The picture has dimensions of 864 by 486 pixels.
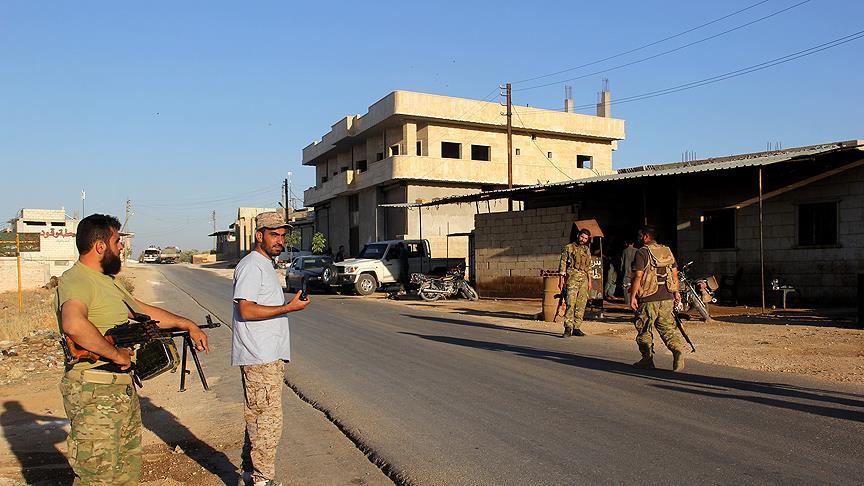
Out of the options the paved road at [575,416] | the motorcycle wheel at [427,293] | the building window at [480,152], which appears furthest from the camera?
the building window at [480,152]

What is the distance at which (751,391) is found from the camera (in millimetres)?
7777

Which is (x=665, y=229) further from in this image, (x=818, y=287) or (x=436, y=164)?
A: (x=436, y=164)

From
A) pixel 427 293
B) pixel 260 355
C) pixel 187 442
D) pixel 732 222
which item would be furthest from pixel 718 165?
pixel 260 355

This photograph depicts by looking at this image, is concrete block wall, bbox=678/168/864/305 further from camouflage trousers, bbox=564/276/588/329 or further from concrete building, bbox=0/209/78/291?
concrete building, bbox=0/209/78/291

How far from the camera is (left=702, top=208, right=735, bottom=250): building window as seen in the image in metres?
19.2

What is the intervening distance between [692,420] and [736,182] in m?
14.1

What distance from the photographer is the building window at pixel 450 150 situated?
4191 cm

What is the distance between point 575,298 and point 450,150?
99.8 ft

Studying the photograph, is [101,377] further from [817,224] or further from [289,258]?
[289,258]

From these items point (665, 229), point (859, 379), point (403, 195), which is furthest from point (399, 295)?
point (859, 379)

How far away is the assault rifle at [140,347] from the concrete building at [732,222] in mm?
14439

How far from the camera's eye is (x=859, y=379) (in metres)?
8.39

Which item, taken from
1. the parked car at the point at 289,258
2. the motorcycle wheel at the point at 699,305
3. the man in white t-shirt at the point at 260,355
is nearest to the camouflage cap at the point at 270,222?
the man in white t-shirt at the point at 260,355

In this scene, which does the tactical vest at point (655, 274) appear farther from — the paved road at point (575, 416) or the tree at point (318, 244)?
the tree at point (318, 244)
